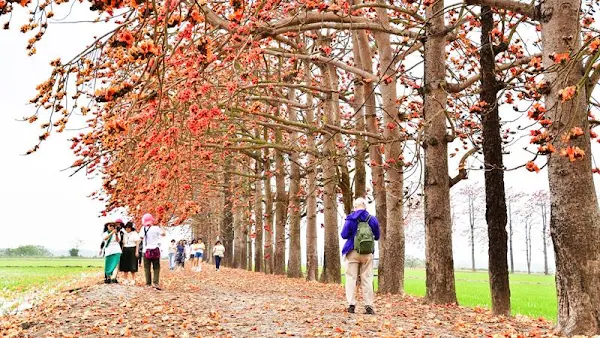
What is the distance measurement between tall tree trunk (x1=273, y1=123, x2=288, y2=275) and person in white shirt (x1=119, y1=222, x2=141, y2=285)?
9298 millimetres

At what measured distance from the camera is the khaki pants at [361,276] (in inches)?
364

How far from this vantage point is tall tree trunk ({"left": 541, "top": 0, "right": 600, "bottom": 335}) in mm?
6703

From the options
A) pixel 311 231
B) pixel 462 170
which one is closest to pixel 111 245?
pixel 311 231

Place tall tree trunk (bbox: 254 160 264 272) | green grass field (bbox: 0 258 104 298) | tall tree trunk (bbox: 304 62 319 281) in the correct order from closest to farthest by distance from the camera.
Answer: tall tree trunk (bbox: 304 62 319 281), green grass field (bbox: 0 258 104 298), tall tree trunk (bbox: 254 160 264 272)

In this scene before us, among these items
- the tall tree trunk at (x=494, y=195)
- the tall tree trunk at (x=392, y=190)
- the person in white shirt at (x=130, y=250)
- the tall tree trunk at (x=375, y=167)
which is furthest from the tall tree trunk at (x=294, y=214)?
the tall tree trunk at (x=494, y=195)

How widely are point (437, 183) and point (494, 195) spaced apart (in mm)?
1395

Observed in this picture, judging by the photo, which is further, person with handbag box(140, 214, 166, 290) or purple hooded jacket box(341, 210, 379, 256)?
person with handbag box(140, 214, 166, 290)

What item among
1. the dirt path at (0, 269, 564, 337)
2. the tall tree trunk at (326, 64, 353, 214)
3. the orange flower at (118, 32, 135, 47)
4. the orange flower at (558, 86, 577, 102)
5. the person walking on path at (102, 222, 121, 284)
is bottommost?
the dirt path at (0, 269, 564, 337)

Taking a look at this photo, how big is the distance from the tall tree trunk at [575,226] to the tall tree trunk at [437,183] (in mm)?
3542

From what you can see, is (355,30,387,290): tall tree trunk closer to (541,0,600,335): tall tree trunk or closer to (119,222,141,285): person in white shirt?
(119,222,141,285): person in white shirt

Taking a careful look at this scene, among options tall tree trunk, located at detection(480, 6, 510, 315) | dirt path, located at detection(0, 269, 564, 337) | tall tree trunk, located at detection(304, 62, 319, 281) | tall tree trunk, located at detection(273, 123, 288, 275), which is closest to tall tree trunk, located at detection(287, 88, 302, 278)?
tall tree trunk, located at detection(273, 123, 288, 275)

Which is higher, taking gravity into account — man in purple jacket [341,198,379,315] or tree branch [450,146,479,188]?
tree branch [450,146,479,188]

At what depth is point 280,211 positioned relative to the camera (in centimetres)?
2489

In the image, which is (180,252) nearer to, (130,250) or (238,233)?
(238,233)
